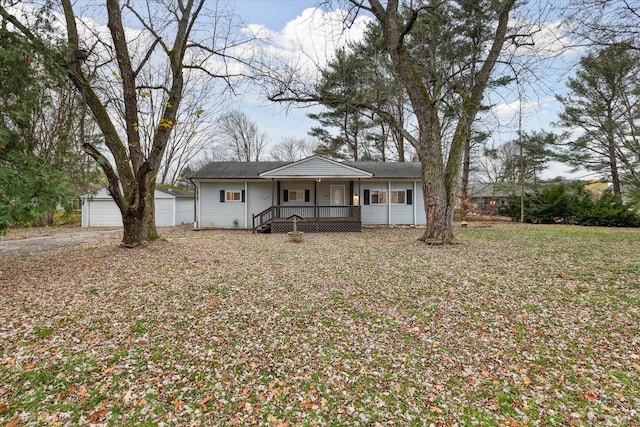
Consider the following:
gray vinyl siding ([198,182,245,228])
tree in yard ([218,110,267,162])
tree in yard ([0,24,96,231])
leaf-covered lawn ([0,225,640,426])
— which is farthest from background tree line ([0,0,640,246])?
tree in yard ([218,110,267,162])

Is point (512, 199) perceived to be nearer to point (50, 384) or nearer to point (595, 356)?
point (595, 356)

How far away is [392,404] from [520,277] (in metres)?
4.61

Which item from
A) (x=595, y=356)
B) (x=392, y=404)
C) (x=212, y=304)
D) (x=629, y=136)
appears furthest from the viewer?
(x=629, y=136)

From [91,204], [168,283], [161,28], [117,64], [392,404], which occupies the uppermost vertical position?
[161,28]

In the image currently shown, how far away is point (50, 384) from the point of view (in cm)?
270

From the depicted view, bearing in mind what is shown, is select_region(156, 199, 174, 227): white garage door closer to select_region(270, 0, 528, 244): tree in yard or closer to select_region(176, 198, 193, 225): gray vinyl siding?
select_region(176, 198, 193, 225): gray vinyl siding

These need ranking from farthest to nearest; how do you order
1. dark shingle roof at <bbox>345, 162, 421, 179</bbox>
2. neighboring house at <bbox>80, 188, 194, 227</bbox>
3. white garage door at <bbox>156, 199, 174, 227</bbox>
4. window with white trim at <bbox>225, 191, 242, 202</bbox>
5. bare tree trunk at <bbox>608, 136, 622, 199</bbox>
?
white garage door at <bbox>156, 199, 174, 227</bbox>
neighboring house at <bbox>80, 188, 194, 227</bbox>
bare tree trunk at <bbox>608, 136, 622, 199</bbox>
window with white trim at <bbox>225, 191, 242, 202</bbox>
dark shingle roof at <bbox>345, 162, 421, 179</bbox>

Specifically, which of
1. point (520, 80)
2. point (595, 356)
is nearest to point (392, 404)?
point (595, 356)

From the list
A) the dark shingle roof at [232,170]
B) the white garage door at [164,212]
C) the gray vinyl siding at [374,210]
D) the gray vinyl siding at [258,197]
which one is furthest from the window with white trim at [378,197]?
the white garage door at [164,212]

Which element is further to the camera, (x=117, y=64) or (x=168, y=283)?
(x=117, y=64)

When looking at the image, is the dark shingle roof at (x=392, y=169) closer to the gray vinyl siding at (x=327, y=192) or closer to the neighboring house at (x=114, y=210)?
the gray vinyl siding at (x=327, y=192)

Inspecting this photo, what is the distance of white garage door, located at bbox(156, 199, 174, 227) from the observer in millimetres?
19719

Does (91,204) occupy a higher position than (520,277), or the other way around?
(91,204)

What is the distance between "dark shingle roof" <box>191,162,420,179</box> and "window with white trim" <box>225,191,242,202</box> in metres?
1.04
